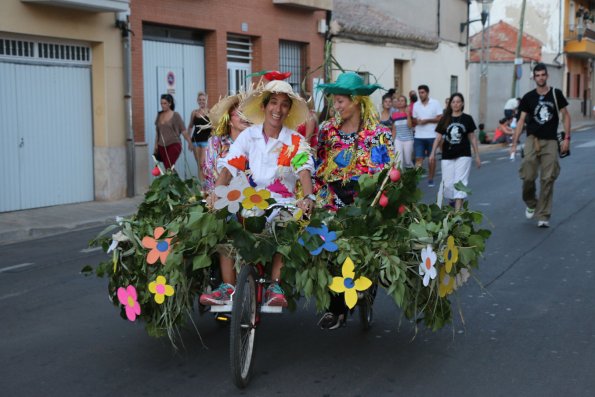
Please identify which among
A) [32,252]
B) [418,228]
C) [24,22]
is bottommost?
[32,252]

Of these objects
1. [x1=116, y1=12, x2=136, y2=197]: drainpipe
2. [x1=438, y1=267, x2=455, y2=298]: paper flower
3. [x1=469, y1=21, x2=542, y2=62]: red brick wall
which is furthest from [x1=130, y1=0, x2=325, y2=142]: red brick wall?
[x1=469, y1=21, x2=542, y2=62]: red brick wall

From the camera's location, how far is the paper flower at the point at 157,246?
205 inches

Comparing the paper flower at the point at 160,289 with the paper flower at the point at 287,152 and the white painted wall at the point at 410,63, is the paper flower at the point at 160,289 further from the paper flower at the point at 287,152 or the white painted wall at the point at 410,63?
the white painted wall at the point at 410,63

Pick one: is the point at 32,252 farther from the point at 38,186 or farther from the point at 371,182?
the point at 371,182

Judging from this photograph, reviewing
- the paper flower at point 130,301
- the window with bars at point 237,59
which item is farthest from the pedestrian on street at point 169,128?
the paper flower at point 130,301

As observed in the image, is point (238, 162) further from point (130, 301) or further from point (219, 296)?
point (130, 301)

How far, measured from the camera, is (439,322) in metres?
5.47

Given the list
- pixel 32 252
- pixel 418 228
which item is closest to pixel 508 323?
pixel 418 228

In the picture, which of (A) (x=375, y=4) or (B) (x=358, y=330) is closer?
(B) (x=358, y=330)

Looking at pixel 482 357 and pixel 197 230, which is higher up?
pixel 197 230

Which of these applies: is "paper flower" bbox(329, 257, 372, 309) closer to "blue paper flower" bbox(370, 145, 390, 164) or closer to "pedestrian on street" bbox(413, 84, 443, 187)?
"blue paper flower" bbox(370, 145, 390, 164)

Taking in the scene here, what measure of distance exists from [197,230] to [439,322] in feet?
5.17

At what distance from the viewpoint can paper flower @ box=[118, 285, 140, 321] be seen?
530 cm

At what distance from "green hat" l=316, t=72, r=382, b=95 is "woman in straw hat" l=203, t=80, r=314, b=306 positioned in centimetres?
39
